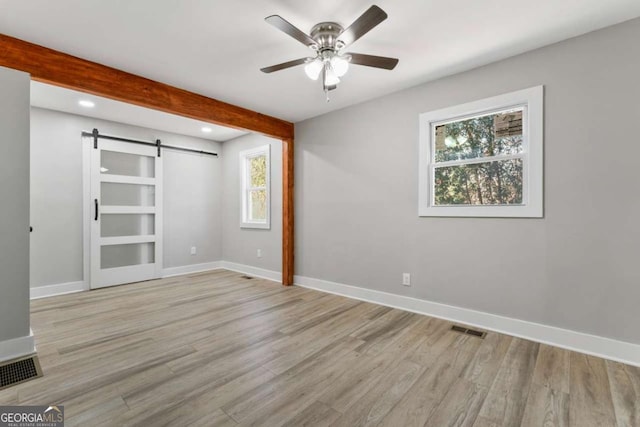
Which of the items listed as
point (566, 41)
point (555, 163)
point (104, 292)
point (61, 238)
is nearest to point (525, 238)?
point (555, 163)

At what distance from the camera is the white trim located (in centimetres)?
220

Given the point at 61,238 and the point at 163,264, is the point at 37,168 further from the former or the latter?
the point at 163,264

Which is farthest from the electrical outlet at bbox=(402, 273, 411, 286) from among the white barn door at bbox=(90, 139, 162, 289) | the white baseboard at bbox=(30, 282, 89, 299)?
the white baseboard at bbox=(30, 282, 89, 299)

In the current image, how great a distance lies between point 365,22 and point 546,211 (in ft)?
7.09

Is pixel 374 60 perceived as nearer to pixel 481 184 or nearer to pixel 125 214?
pixel 481 184

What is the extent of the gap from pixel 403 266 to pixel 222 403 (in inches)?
91.5

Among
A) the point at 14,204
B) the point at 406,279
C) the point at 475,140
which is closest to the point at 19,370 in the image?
the point at 14,204

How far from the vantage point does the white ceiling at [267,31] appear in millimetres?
1981

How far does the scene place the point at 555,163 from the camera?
2451 millimetres

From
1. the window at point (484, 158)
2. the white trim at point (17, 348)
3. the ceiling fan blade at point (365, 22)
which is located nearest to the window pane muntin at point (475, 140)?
the window at point (484, 158)

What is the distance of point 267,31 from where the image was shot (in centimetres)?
225

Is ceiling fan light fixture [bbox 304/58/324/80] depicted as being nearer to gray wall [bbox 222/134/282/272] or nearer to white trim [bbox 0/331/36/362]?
gray wall [bbox 222/134/282/272]

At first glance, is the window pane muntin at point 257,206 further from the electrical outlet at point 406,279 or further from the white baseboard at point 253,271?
the electrical outlet at point 406,279

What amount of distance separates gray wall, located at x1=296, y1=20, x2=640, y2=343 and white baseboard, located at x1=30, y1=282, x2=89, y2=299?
3852mm
